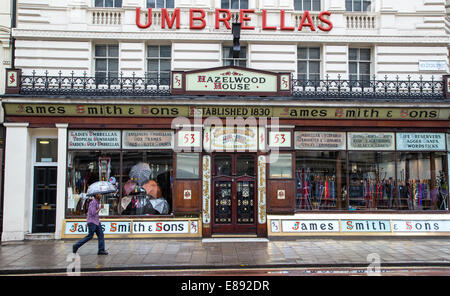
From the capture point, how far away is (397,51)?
1595cm

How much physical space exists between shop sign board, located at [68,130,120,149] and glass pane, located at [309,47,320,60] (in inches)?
353

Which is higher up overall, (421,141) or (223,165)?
(421,141)

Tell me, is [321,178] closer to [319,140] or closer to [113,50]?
[319,140]

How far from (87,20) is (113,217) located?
8.36m

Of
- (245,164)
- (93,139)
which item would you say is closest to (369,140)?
(245,164)

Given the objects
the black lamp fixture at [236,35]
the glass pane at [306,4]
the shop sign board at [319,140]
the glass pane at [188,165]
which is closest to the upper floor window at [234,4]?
the black lamp fixture at [236,35]

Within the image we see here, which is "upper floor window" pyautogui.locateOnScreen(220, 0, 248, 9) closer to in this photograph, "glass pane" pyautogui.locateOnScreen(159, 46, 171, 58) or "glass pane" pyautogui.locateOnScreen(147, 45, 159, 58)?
"glass pane" pyautogui.locateOnScreen(159, 46, 171, 58)

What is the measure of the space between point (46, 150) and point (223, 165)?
7.25 m

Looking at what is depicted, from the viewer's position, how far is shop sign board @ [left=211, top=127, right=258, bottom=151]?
14656 mm

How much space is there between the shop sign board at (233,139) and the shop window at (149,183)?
1925 mm

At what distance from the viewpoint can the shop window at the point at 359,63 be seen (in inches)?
636

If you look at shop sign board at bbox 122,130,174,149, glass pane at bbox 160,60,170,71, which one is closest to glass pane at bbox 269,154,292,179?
shop sign board at bbox 122,130,174,149

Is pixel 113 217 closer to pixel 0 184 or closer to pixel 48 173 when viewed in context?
pixel 48 173

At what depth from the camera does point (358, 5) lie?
16.5 metres
